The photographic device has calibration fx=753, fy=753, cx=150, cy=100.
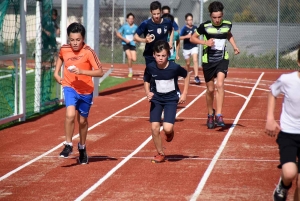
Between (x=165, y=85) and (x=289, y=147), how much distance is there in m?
3.70

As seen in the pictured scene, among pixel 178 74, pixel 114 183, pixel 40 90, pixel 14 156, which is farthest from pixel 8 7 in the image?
pixel 114 183

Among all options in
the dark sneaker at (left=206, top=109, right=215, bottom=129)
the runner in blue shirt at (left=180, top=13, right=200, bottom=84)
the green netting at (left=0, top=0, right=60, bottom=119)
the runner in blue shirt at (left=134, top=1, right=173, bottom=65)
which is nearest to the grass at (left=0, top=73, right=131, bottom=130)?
the green netting at (left=0, top=0, right=60, bottom=119)

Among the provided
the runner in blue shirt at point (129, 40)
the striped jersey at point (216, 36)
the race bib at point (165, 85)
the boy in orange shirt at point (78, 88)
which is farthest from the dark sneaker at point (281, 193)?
the runner in blue shirt at point (129, 40)

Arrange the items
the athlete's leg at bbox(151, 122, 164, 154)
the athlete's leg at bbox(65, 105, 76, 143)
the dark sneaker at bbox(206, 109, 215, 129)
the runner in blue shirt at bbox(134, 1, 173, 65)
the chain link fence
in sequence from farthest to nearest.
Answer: the chain link fence < the runner in blue shirt at bbox(134, 1, 173, 65) < the dark sneaker at bbox(206, 109, 215, 129) < the athlete's leg at bbox(151, 122, 164, 154) < the athlete's leg at bbox(65, 105, 76, 143)

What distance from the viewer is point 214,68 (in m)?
14.1

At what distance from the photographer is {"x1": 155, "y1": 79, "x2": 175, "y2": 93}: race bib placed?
10820 millimetres

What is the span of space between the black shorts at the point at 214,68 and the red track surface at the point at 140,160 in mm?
1023

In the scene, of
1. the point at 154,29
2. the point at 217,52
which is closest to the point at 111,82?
the point at 154,29

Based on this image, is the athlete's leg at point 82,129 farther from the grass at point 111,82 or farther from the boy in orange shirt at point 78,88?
the grass at point 111,82

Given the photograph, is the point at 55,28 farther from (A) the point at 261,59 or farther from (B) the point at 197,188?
(A) the point at 261,59

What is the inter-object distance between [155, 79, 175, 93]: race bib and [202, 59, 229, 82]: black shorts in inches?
130

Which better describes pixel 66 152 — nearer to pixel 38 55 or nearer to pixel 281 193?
pixel 281 193

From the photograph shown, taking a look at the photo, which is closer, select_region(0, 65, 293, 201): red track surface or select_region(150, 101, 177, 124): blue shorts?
select_region(0, 65, 293, 201): red track surface

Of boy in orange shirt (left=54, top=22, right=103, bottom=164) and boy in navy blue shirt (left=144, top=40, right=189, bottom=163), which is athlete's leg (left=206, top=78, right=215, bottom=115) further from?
boy in orange shirt (left=54, top=22, right=103, bottom=164)
